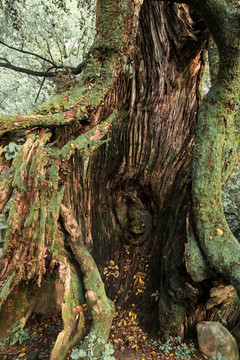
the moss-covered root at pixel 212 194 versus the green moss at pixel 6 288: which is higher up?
the moss-covered root at pixel 212 194

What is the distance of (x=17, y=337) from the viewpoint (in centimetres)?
271

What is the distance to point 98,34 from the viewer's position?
123 inches

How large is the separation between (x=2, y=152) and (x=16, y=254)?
93 centimetres

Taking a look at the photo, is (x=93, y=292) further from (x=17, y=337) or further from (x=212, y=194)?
(x=212, y=194)

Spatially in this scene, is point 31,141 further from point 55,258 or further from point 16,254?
point 55,258

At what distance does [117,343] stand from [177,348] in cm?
72

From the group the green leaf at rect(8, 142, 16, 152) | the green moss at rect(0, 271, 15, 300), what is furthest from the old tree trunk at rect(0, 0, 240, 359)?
the green leaf at rect(8, 142, 16, 152)

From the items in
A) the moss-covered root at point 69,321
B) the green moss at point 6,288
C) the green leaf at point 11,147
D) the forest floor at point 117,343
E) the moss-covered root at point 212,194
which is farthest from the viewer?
the forest floor at point 117,343

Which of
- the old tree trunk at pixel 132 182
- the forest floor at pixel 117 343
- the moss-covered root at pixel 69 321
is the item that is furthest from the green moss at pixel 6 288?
the forest floor at pixel 117 343

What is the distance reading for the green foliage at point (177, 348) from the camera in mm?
2818

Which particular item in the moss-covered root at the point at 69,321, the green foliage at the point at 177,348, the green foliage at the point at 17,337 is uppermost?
the moss-covered root at the point at 69,321

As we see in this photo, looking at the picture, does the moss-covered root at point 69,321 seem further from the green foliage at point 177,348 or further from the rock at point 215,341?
the rock at point 215,341

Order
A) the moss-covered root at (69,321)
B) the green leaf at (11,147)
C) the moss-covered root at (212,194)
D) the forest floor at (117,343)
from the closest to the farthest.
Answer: the green leaf at (11,147) < the moss-covered root at (69,321) < the moss-covered root at (212,194) < the forest floor at (117,343)

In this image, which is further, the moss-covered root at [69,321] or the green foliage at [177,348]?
the green foliage at [177,348]
